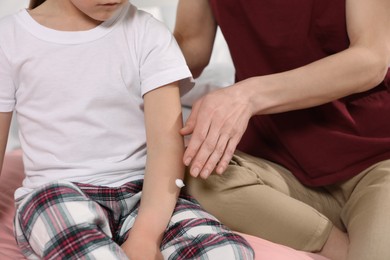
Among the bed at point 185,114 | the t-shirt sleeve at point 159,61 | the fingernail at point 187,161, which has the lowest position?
the bed at point 185,114

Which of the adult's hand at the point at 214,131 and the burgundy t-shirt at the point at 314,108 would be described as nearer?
the adult's hand at the point at 214,131

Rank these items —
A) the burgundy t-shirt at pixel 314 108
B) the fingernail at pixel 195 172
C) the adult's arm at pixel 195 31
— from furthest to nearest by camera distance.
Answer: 1. the adult's arm at pixel 195 31
2. the burgundy t-shirt at pixel 314 108
3. the fingernail at pixel 195 172

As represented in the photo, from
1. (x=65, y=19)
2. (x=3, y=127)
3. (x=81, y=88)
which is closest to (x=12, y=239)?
(x=3, y=127)

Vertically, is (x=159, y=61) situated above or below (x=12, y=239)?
above

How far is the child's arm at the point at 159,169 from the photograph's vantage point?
3.86 ft

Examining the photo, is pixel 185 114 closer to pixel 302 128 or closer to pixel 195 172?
pixel 302 128

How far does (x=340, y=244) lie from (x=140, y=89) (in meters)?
0.48

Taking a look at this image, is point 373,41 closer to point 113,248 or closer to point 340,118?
point 340,118

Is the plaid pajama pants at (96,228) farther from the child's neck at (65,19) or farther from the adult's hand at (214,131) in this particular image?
the child's neck at (65,19)

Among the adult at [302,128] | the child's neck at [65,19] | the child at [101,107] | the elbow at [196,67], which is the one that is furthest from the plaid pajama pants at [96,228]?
the elbow at [196,67]

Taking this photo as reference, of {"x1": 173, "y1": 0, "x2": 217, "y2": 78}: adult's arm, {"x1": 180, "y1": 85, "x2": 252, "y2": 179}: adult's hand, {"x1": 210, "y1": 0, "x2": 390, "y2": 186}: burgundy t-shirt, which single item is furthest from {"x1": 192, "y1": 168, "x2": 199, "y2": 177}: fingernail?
A: {"x1": 173, "y1": 0, "x2": 217, "y2": 78}: adult's arm

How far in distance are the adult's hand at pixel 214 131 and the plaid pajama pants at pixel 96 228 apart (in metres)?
0.09

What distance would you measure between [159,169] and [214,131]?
0.39ft

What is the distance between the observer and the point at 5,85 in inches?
50.6
